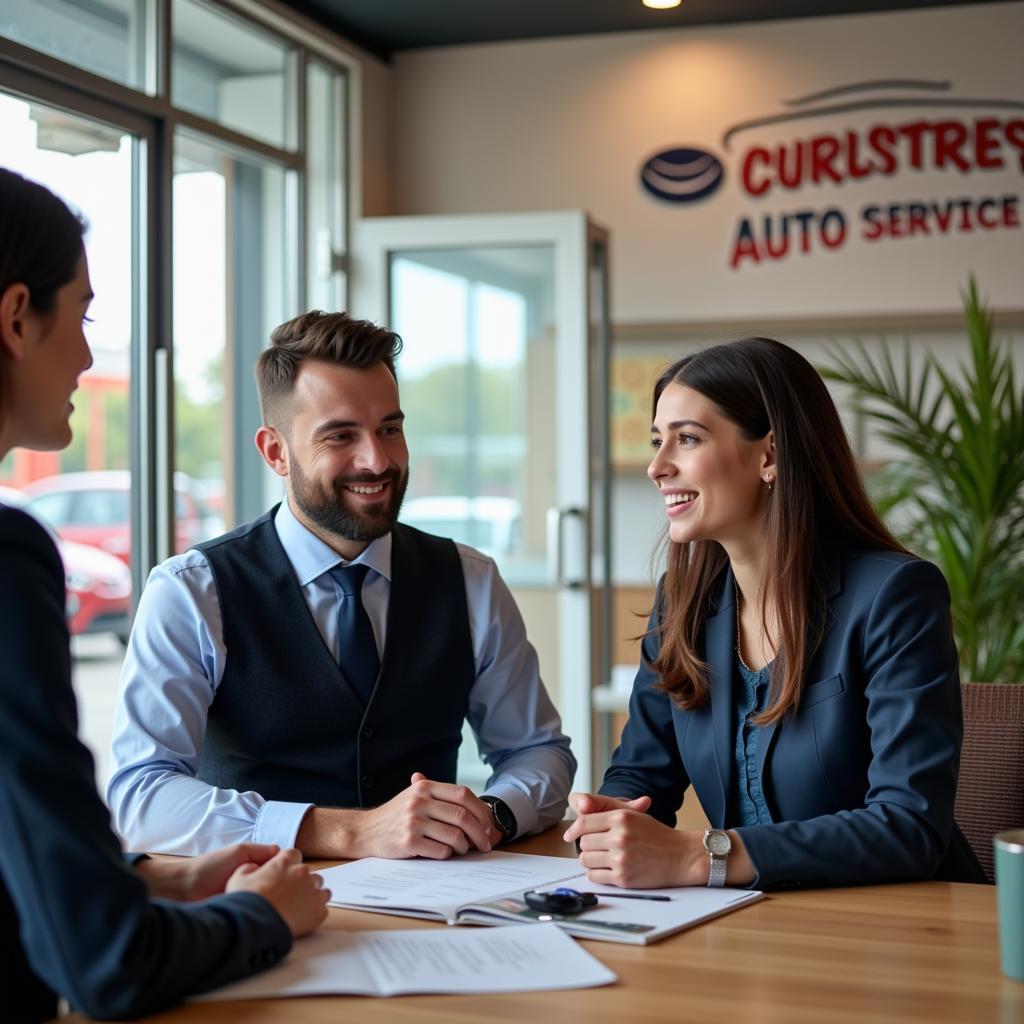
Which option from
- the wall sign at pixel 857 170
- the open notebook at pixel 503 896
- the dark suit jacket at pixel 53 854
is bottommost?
the open notebook at pixel 503 896

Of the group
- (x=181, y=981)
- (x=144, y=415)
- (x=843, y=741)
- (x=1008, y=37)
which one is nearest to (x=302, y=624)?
(x=843, y=741)

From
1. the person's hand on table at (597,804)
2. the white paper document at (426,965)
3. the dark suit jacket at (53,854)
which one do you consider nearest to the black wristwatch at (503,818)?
the person's hand on table at (597,804)

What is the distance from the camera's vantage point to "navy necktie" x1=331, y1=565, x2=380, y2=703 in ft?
6.99

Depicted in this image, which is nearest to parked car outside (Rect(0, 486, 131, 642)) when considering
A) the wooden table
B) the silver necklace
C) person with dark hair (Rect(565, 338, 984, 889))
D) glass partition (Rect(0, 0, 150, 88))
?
glass partition (Rect(0, 0, 150, 88))

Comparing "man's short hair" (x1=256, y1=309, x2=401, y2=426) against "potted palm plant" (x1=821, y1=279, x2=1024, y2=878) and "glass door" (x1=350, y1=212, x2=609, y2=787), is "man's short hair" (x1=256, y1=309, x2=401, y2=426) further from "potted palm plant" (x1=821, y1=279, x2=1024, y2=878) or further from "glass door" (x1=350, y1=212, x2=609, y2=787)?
"glass door" (x1=350, y1=212, x2=609, y2=787)

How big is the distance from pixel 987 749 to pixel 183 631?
119 cm

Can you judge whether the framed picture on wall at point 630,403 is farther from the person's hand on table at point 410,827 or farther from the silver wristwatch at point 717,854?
the silver wristwatch at point 717,854

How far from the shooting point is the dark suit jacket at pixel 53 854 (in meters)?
1.07

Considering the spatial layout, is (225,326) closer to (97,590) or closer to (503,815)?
(97,590)

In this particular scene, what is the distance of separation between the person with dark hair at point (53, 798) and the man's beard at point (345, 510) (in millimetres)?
927

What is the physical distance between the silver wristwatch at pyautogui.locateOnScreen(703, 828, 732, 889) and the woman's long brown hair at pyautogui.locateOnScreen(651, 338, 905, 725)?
0.38 metres

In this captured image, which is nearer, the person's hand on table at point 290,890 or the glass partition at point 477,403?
the person's hand on table at point 290,890

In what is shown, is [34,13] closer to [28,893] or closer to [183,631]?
[183,631]

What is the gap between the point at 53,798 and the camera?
1074 mm
